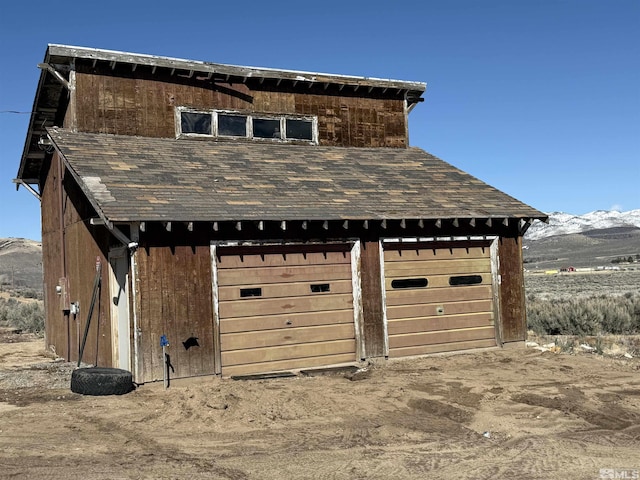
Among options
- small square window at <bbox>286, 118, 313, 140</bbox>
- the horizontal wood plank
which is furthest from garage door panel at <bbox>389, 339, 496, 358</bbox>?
small square window at <bbox>286, 118, 313, 140</bbox>

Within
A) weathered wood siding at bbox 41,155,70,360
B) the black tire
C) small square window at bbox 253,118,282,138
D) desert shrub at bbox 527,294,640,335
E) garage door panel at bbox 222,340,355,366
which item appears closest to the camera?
the black tire

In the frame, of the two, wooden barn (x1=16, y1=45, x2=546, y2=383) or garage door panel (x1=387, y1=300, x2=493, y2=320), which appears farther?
garage door panel (x1=387, y1=300, x2=493, y2=320)

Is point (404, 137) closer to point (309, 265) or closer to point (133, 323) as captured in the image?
point (309, 265)

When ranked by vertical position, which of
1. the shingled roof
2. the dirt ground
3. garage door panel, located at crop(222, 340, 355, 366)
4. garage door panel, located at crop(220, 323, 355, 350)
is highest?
the shingled roof

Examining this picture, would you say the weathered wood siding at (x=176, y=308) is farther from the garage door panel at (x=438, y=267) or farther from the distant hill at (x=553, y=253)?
the distant hill at (x=553, y=253)

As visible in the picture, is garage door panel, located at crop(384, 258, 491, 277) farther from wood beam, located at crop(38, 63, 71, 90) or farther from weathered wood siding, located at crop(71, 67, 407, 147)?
wood beam, located at crop(38, 63, 71, 90)

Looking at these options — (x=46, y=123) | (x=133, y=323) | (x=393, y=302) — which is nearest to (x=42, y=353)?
(x=46, y=123)

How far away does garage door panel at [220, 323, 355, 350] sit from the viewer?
11.6 metres

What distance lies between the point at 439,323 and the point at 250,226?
190 inches

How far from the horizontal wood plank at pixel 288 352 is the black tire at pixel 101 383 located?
6.33 feet

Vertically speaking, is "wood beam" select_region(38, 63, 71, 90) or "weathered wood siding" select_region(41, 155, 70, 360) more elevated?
"wood beam" select_region(38, 63, 71, 90)

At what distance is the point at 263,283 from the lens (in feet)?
39.3

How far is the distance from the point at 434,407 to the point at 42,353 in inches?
465

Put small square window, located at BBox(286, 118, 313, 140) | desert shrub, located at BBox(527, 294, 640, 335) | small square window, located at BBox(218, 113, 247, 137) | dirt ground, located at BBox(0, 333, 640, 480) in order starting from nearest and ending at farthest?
1. dirt ground, located at BBox(0, 333, 640, 480)
2. small square window, located at BBox(218, 113, 247, 137)
3. small square window, located at BBox(286, 118, 313, 140)
4. desert shrub, located at BBox(527, 294, 640, 335)
